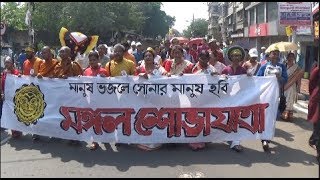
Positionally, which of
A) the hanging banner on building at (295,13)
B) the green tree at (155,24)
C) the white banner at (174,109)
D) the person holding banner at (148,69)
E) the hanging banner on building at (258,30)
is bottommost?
the white banner at (174,109)

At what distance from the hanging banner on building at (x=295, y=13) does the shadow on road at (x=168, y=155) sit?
6309mm

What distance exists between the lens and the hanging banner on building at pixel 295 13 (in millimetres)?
12398

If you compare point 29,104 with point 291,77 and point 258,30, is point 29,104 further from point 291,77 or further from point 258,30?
point 258,30

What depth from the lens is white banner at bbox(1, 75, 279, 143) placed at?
668 cm

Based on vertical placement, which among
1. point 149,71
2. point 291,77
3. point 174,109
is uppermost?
point 149,71

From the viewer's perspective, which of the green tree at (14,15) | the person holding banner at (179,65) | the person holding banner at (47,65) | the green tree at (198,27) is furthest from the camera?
the green tree at (198,27)

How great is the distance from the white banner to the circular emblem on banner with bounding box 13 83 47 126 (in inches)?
23.2

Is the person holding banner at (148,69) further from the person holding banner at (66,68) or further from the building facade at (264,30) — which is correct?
the building facade at (264,30)

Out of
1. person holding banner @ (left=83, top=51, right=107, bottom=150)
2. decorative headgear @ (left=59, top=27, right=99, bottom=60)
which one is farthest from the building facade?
person holding banner @ (left=83, top=51, right=107, bottom=150)

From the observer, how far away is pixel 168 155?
6.48 metres

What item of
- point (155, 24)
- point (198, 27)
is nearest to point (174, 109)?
point (155, 24)

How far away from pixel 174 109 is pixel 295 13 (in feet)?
23.7

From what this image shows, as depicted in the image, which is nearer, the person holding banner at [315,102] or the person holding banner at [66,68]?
the person holding banner at [315,102]

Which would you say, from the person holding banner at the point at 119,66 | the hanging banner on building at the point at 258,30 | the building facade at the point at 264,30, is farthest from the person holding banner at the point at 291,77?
the hanging banner on building at the point at 258,30
